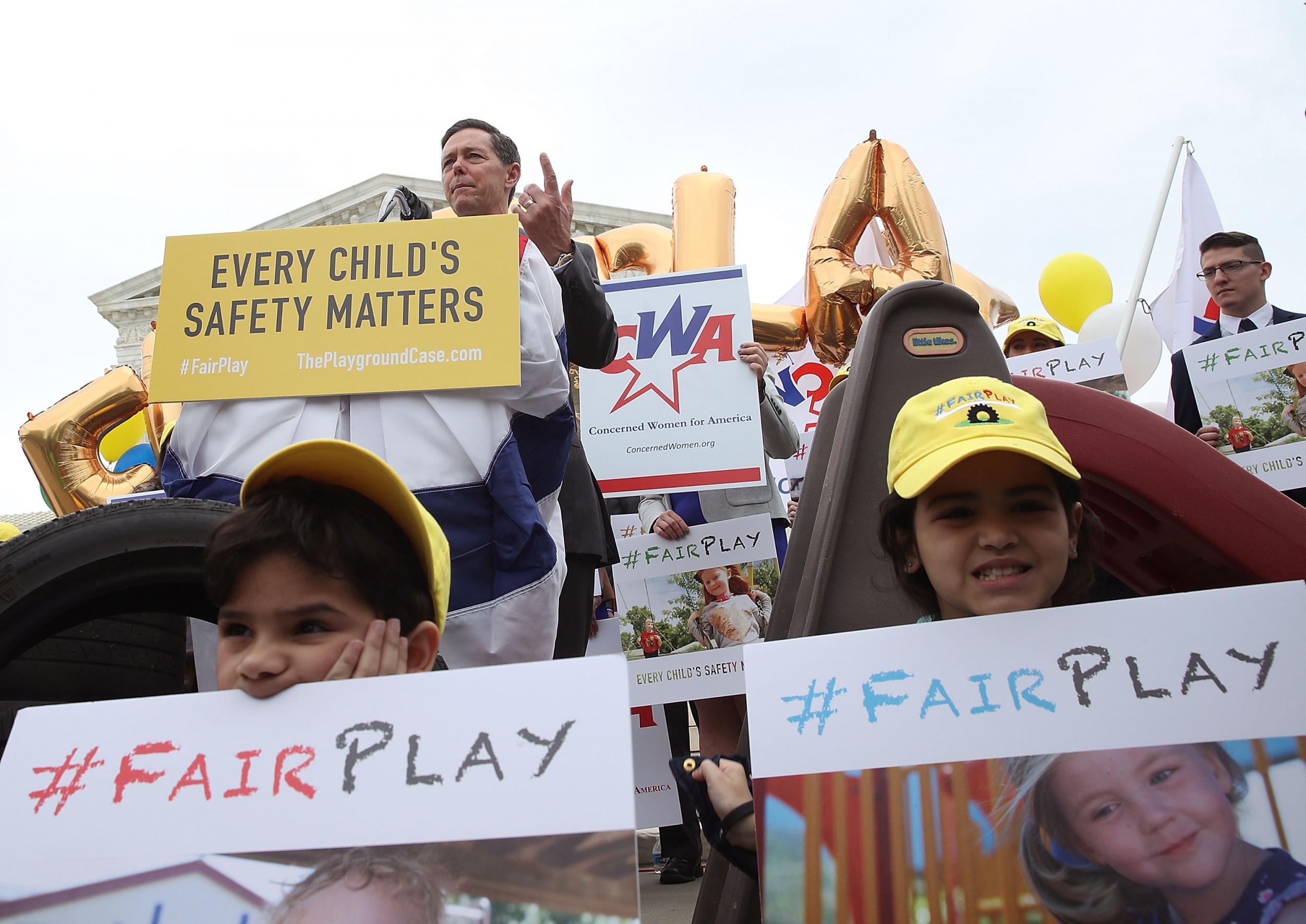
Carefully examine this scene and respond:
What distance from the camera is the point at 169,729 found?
109cm

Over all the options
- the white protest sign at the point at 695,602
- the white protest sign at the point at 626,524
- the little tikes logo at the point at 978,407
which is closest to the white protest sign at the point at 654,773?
the white protest sign at the point at 695,602

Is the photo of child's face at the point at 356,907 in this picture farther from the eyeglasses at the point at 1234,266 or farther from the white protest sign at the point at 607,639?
the eyeglasses at the point at 1234,266

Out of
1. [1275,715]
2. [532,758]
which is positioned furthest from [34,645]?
[1275,715]

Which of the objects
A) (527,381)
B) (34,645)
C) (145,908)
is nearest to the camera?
(145,908)

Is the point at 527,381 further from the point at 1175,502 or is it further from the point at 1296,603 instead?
the point at 1296,603

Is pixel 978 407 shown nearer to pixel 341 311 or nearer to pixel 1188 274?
pixel 341 311

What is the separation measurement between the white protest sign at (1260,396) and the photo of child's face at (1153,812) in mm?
2772

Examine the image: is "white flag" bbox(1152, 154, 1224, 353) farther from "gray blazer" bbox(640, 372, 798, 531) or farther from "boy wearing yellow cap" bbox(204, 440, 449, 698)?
"boy wearing yellow cap" bbox(204, 440, 449, 698)

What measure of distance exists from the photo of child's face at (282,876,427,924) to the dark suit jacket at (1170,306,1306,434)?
342 centimetres

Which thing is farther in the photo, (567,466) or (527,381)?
(567,466)

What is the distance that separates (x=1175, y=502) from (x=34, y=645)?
1865 mm

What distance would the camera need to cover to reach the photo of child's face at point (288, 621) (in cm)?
119

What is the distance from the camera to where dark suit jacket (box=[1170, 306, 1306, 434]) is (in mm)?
3609

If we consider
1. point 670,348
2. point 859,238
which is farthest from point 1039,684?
point 859,238
